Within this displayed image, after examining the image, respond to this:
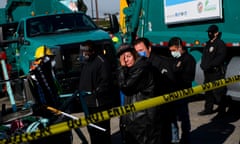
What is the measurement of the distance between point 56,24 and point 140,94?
644cm

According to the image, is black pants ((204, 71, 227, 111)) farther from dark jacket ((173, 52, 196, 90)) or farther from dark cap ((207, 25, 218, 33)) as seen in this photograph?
dark jacket ((173, 52, 196, 90))

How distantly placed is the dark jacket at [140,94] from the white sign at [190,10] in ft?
13.0

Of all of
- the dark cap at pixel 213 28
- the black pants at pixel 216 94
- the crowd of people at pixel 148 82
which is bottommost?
the black pants at pixel 216 94

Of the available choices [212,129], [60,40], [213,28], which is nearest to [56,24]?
[60,40]

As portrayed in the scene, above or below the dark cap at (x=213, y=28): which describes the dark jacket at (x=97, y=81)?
below

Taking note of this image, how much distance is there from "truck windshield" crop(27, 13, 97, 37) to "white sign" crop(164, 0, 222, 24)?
2056 millimetres

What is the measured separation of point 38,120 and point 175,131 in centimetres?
207

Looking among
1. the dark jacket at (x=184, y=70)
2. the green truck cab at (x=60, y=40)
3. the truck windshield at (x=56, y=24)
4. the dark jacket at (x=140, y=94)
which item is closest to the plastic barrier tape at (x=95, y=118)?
the dark jacket at (x=140, y=94)

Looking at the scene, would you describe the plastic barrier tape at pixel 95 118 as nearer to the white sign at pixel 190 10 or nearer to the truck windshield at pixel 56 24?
the white sign at pixel 190 10

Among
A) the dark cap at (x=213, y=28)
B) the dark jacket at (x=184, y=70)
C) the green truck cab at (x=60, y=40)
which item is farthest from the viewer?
the green truck cab at (x=60, y=40)

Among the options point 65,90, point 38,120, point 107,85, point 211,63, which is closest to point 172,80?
point 107,85

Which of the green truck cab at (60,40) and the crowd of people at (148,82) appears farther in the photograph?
the green truck cab at (60,40)

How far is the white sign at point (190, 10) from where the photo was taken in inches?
→ 315

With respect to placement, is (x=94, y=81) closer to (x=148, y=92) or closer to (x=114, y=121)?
→ (x=148, y=92)
